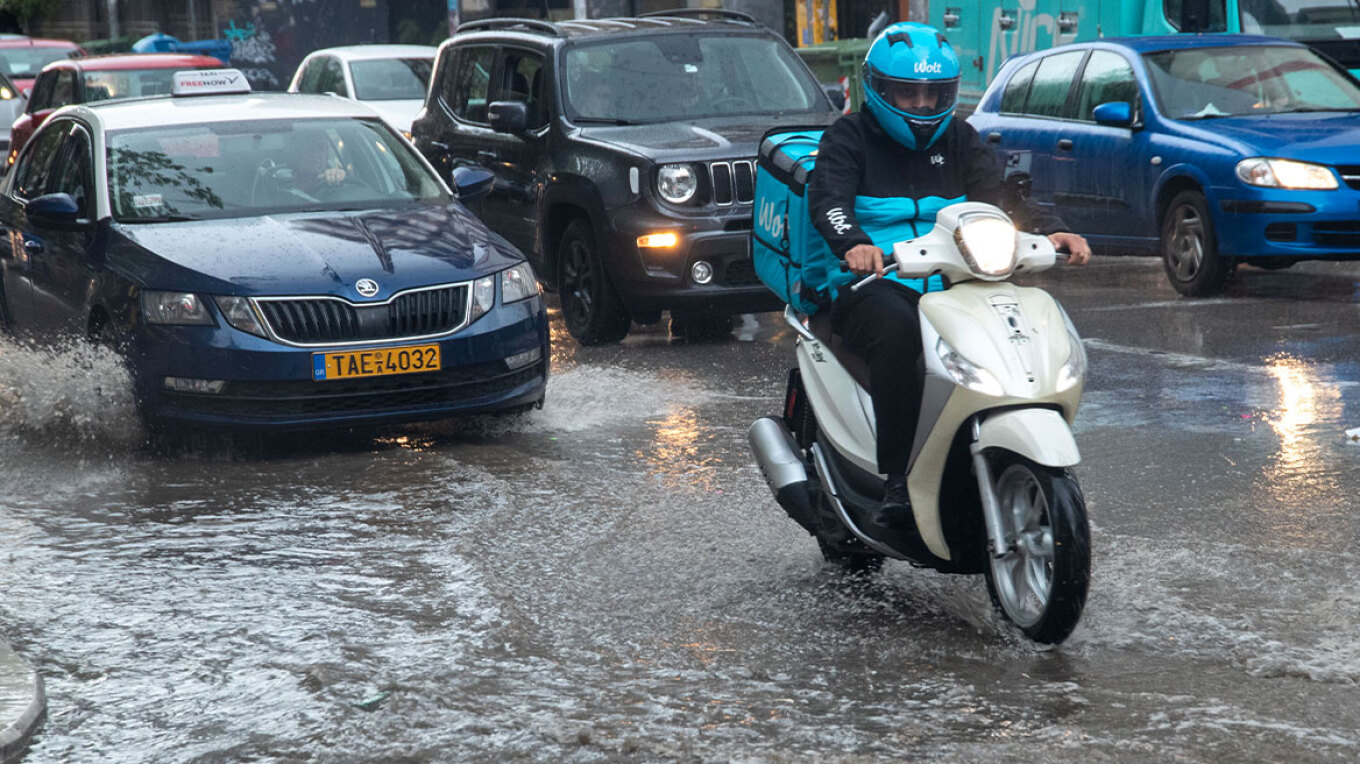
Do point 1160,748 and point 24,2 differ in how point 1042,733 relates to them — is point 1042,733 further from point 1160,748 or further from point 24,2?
point 24,2

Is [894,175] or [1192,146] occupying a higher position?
[894,175]

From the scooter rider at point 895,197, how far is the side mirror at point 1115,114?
7.18 metres

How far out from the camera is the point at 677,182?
10.6 meters

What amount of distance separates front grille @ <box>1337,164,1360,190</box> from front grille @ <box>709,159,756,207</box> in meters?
3.79

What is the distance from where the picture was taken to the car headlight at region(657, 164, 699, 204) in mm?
10578

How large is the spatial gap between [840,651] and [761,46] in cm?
775

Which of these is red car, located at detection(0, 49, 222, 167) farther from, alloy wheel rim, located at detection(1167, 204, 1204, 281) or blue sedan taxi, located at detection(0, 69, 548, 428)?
alloy wheel rim, located at detection(1167, 204, 1204, 281)

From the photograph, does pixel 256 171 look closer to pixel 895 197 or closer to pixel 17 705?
pixel 895 197

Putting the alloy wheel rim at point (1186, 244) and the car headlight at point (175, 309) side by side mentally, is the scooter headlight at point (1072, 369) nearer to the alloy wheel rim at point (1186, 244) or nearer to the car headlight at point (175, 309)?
the car headlight at point (175, 309)

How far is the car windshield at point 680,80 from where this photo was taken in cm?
1157

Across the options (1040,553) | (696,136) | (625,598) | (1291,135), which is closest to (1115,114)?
(1291,135)

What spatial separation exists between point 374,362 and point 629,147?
341 cm


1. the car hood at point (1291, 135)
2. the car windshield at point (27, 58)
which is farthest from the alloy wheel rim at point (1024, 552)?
the car windshield at point (27, 58)

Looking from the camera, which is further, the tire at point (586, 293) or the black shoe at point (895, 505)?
the tire at point (586, 293)
